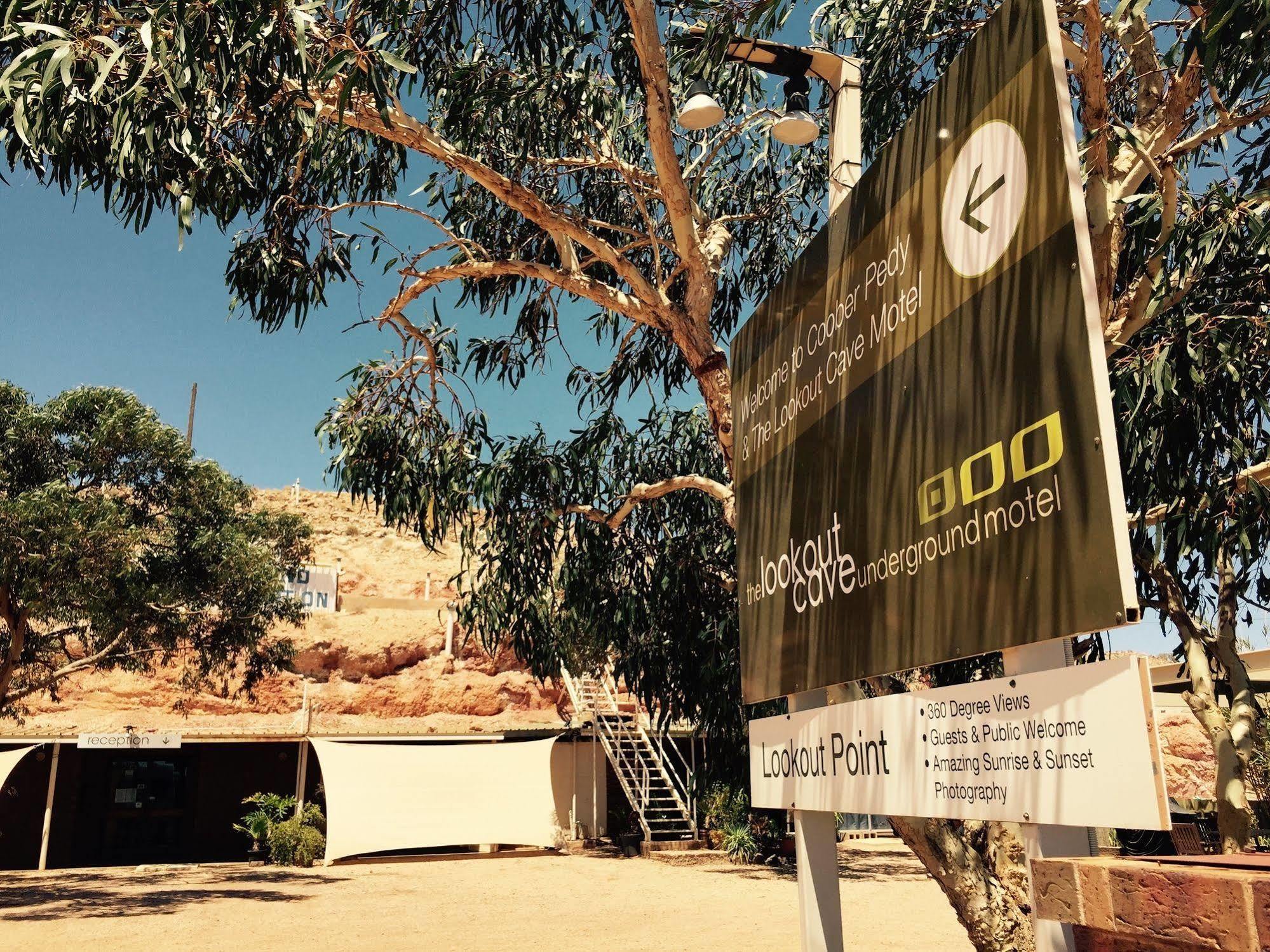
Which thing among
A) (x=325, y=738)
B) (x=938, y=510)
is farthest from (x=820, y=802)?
(x=325, y=738)

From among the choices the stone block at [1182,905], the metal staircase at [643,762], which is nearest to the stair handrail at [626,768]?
the metal staircase at [643,762]

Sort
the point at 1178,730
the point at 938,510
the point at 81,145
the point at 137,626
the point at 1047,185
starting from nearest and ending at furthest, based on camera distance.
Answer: the point at 1047,185 < the point at 938,510 < the point at 81,145 < the point at 137,626 < the point at 1178,730

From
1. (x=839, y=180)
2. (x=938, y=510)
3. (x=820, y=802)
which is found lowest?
(x=820, y=802)

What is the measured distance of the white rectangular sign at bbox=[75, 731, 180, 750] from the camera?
1736cm

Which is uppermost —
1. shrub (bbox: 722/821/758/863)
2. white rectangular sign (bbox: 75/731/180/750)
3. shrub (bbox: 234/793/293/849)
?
white rectangular sign (bbox: 75/731/180/750)

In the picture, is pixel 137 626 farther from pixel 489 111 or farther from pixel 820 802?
pixel 820 802

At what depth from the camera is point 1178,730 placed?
106ft

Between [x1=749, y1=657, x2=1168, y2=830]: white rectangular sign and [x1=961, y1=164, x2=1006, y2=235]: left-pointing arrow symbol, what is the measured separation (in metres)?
1.15

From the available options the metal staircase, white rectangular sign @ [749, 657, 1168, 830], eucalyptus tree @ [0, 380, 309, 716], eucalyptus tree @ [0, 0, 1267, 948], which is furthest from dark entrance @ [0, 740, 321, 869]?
white rectangular sign @ [749, 657, 1168, 830]

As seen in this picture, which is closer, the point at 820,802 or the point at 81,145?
the point at 820,802

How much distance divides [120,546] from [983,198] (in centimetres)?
1303

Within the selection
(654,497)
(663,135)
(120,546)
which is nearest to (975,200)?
(663,135)

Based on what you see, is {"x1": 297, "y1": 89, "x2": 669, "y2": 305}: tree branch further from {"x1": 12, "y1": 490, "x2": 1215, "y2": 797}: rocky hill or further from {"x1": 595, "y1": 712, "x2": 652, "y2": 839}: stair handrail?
{"x1": 595, "y1": 712, "x2": 652, "y2": 839}: stair handrail

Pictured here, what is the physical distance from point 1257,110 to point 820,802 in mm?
4083
